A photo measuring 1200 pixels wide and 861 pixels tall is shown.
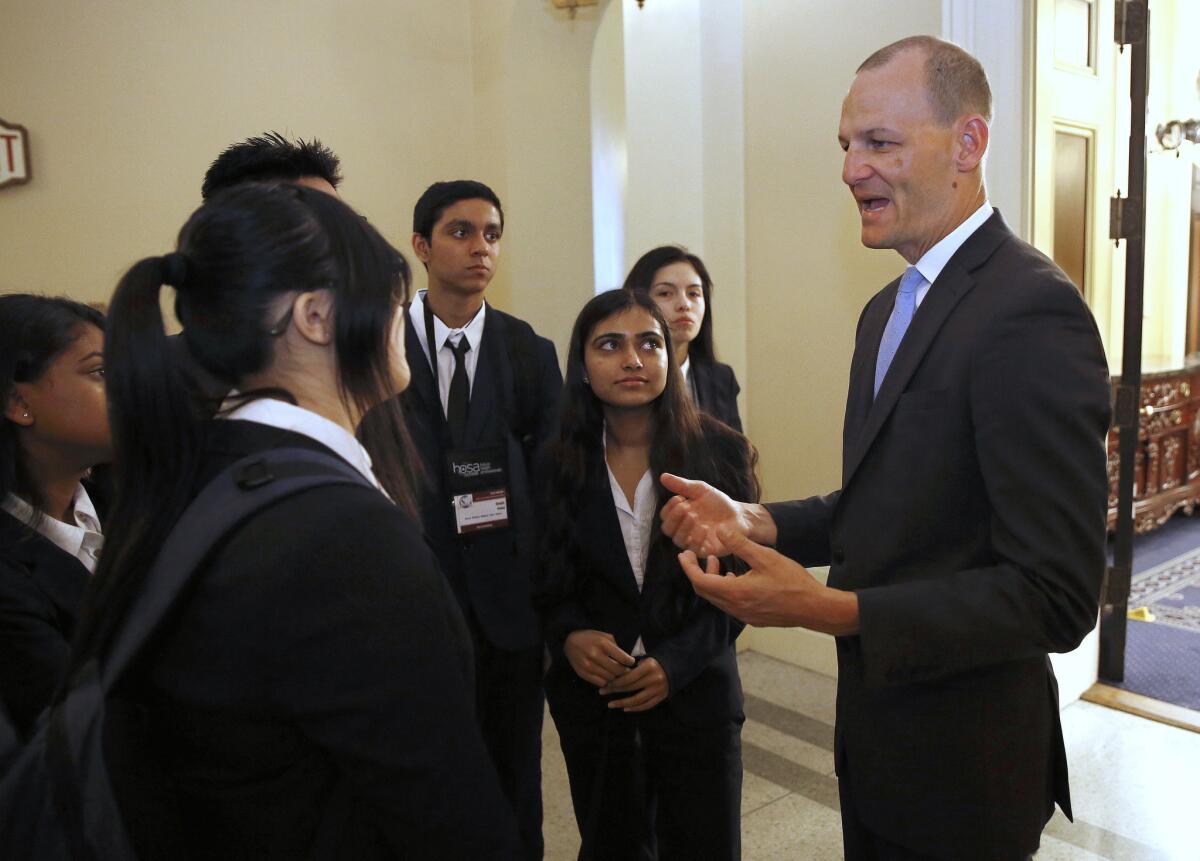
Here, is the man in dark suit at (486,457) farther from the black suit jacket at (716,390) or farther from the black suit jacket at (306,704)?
the black suit jacket at (306,704)

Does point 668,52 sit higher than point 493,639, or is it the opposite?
point 668,52

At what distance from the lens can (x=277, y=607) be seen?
0.81m

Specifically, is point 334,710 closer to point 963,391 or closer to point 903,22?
point 963,391

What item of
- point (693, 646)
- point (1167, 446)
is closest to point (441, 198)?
point (693, 646)

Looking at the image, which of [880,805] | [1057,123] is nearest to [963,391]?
[880,805]

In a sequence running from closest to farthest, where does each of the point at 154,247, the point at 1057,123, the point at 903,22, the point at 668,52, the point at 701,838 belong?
the point at 701,838 < the point at 903,22 < the point at 154,247 < the point at 668,52 < the point at 1057,123

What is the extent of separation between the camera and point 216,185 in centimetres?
185

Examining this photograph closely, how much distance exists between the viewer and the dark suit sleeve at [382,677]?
0.82 metres

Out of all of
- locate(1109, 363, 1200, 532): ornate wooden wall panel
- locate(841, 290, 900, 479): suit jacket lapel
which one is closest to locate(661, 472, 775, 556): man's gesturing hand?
locate(841, 290, 900, 479): suit jacket lapel

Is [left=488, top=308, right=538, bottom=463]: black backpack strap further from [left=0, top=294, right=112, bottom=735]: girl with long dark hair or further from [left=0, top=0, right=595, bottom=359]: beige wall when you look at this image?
[left=0, top=0, right=595, bottom=359]: beige wall

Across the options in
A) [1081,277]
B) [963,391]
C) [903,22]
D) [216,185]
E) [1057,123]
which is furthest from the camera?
[1057,123]

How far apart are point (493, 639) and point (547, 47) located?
9.53 ft

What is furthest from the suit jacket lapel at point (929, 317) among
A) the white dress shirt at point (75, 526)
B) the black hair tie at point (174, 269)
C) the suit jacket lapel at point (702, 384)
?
the suit jacket lapel at point (702, 384)

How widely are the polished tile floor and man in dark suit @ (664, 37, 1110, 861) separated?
131 centimetres
